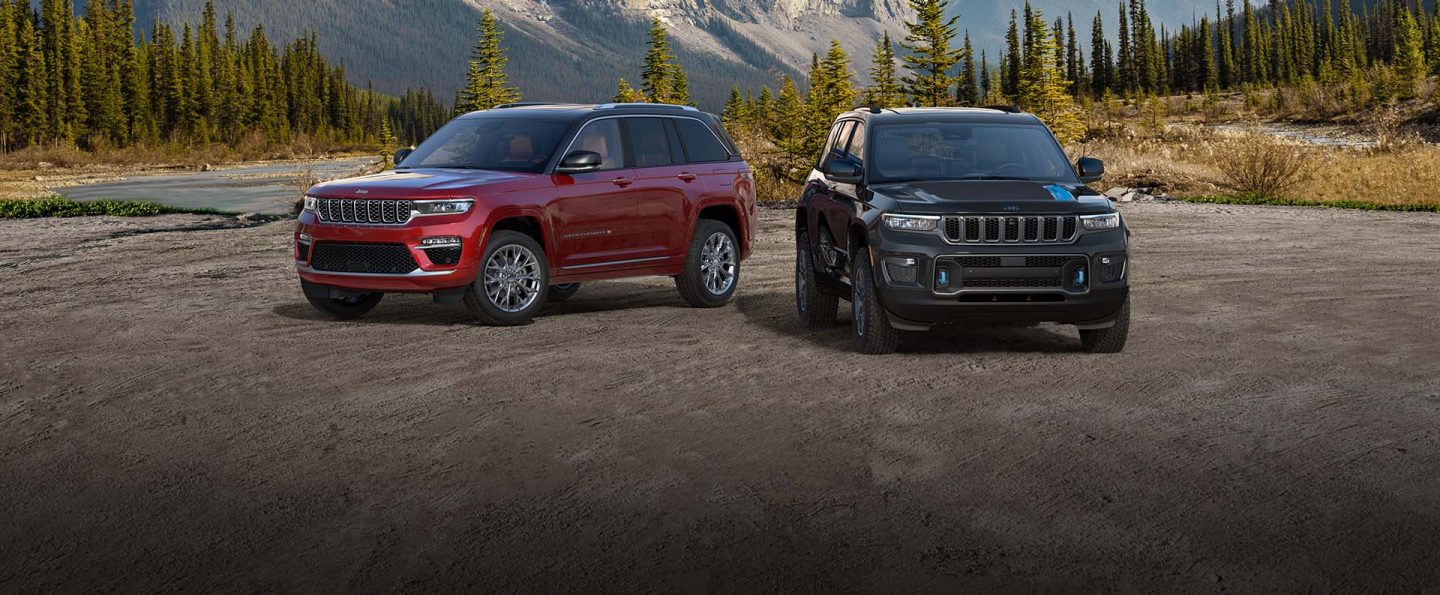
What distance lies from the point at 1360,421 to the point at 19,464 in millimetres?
6971

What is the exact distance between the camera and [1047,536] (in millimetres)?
5922

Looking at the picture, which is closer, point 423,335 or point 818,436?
point 818,436

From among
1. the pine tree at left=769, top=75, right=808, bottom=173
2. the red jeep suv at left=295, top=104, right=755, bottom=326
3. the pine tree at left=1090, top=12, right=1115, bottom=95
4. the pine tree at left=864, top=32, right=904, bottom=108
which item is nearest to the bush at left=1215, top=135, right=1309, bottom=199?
the pine tree at left=769, top=75, right=808, bottom=173

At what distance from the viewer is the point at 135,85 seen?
390 ft

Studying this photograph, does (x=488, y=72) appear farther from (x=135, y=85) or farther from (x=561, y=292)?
(x=561, y=292)

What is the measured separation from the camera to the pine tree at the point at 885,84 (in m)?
48.4

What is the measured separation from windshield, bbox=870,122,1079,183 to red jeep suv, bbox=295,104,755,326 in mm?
2770

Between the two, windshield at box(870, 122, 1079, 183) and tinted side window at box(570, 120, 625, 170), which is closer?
windshield at box(870, 122, 1079, 183)

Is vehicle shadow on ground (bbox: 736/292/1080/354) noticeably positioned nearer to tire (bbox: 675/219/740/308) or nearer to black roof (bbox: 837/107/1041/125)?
tire (bbox: 675/219/740/308)

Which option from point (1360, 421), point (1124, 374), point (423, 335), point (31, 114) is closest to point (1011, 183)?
point (1124, 374)

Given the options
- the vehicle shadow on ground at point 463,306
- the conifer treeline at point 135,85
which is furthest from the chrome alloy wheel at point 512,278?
the conifer treeline at point 135,85

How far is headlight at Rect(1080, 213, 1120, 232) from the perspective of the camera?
10461mm

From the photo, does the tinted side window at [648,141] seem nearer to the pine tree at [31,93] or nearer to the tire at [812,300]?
the tire at [812,300]

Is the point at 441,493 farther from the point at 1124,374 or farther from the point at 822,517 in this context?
the point at 1124,374
